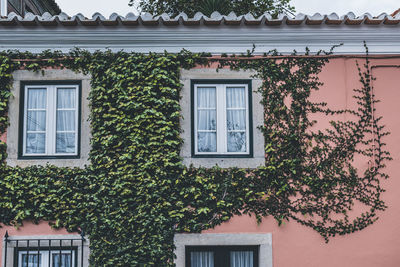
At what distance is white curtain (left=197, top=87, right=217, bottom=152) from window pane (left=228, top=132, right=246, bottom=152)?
0.78 feet

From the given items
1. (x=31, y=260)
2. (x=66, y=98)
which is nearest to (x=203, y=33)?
(x=66, y=98)

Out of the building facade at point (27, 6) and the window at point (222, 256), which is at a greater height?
the building facade at point (27, 6)

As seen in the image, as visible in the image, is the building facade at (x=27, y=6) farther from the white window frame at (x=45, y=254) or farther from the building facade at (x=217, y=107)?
the white window frame at (x=45, y=254)

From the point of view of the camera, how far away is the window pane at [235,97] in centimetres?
691

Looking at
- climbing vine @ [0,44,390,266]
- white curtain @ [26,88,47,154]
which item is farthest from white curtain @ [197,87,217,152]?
white curtain @ [26,88,47,154]

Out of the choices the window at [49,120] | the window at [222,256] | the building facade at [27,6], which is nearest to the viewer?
the window at [222,256]

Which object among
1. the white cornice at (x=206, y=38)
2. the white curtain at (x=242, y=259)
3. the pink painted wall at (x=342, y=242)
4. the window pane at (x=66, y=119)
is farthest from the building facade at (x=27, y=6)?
the pink painted wall at (x=342, y=242)

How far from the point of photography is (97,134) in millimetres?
6621

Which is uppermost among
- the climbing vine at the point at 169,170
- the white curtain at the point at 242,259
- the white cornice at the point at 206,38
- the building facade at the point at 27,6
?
the building facade at the point at 27,6

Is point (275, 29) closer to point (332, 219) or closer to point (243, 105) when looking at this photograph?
point (243, 105)

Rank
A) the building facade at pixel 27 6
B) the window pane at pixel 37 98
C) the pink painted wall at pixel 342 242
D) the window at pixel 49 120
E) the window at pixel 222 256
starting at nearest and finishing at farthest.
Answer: the pink painted wall at pixel 342 242 < the window at pixel 222 256 < the window at pixel 49 120 < the window pane at pixel 37 98 < the building facade at pixel 27 6

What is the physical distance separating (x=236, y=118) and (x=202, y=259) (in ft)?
7.42

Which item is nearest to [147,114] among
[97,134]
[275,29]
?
[97,134]

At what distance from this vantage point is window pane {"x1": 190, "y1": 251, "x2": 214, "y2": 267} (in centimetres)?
665
